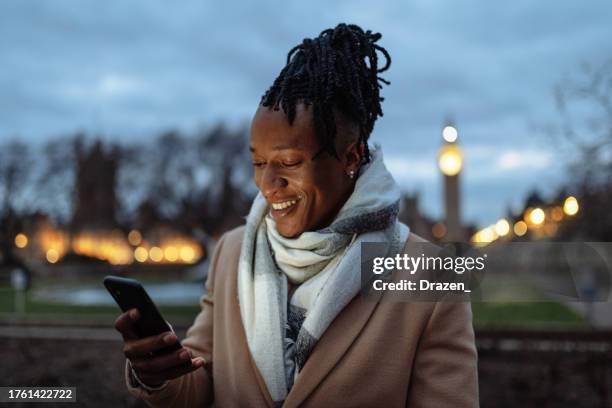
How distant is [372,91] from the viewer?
90.7 inches

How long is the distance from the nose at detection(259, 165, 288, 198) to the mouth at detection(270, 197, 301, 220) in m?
0.05

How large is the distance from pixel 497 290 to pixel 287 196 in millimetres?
1914

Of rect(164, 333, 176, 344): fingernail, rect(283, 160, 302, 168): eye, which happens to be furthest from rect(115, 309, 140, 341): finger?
rect(283, 160, 302, 168): eye

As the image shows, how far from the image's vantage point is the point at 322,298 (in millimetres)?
2113

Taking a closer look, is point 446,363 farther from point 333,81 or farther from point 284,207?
point 333,81

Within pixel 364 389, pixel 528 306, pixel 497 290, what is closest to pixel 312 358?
pixel 364 389

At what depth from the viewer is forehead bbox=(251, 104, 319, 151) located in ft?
6.99

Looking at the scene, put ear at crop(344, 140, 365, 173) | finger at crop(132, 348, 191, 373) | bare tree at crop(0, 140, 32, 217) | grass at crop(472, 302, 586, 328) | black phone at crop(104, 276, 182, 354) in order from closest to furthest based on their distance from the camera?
black phone at crop(104, 276, 182, 354) < finger at crop(132, 348, 191, 373) < ear at crop(344, 140, 365, 173) < grass at crop(472, 302, 586, 328) < bare tree at crop(0, 140, 32, 217)

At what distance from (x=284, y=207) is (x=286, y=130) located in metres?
0.29

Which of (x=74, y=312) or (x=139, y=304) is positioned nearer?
(x=139, y=304)

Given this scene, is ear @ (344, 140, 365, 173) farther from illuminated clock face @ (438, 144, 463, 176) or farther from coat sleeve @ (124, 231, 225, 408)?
illuminated clock face @ (438, 144, 463, 176)

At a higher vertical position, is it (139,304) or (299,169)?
(299,169)

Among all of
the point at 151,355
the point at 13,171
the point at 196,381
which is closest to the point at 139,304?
the point at 151,355

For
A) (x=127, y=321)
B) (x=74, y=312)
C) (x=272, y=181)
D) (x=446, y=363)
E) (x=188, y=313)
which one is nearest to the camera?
(x=127, y=321)
